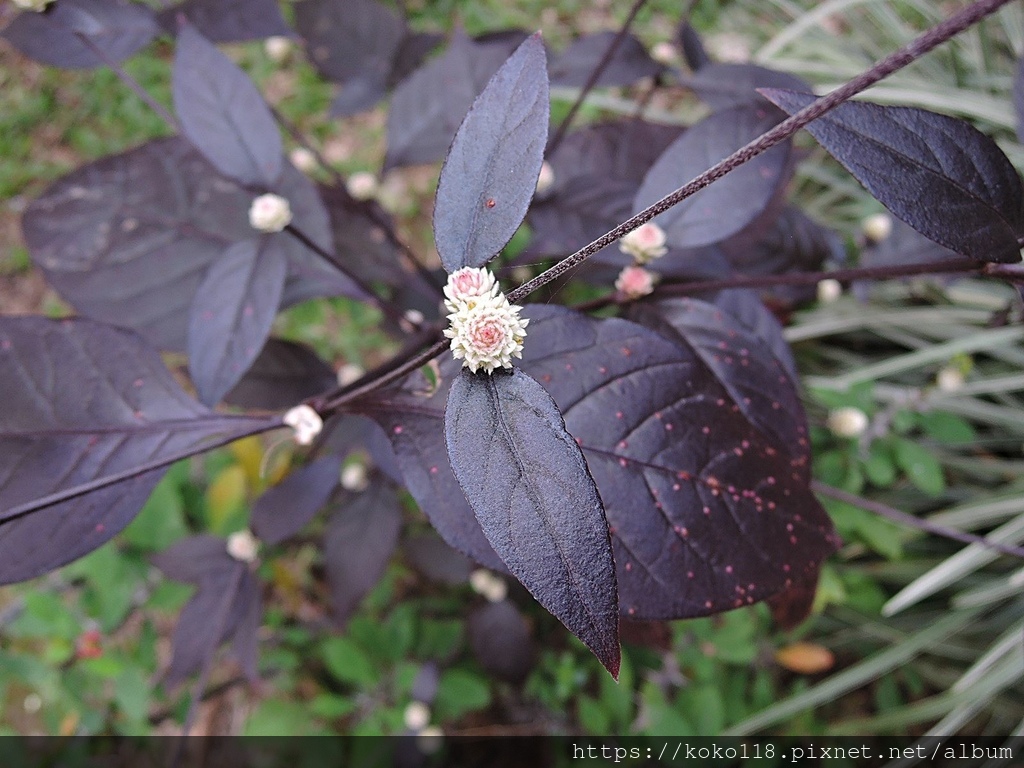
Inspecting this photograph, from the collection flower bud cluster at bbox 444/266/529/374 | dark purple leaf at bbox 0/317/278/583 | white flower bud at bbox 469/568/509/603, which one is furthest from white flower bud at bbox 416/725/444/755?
flower bud cluster at bbox 444/266/529/374

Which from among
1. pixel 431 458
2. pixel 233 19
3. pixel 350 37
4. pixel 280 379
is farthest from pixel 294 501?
pixel 350 37

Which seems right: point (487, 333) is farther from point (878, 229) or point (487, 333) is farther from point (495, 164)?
point (878, 229)

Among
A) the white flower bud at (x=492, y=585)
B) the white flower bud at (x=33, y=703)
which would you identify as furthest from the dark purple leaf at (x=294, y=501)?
the white flower bud at (x=33, y=703)

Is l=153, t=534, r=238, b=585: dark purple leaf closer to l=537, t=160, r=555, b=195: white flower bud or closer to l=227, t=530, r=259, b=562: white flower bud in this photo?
l=227, t=530, r=259, b=562: white flower bud

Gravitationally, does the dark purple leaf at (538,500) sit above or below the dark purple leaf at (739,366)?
above

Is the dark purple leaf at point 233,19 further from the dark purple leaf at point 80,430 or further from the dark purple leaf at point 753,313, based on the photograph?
the dark purple leaf at point 753,313

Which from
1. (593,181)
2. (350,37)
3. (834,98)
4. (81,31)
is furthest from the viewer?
(350,37)
